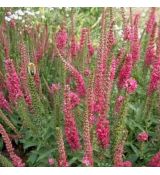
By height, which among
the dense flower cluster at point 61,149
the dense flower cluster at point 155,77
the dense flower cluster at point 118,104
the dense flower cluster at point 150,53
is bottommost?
the dense flower cluster at point 61,149

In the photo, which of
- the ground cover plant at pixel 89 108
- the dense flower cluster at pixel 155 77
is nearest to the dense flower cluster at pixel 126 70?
the ground cover plant at pixel 89 108

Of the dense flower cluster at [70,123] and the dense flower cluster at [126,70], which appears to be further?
the dense flower cluster at [126,70]

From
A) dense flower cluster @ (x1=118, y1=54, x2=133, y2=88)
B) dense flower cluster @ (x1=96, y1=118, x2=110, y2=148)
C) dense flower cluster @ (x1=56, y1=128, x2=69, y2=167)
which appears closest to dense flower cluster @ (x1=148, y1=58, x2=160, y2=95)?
dense flower cluster @ (x1=118, y1=54, x2=133, y2=88)

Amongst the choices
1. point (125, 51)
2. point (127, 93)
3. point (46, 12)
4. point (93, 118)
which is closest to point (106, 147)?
A: point (93, 118)

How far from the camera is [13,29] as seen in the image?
4527 millimetres

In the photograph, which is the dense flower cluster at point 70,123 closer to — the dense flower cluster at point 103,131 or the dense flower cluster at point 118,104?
the dense flower cluster at point 103,131

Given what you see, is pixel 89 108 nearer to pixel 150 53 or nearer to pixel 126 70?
pixel 126 70

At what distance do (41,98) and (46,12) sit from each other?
370 cm

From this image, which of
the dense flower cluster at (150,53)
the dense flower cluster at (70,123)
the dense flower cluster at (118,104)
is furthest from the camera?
the dense flower cluster at (150,53)

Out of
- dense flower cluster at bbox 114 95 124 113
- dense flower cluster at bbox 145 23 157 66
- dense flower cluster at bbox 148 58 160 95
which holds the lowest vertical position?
dense flower cluster at bbox 114 95 124 113

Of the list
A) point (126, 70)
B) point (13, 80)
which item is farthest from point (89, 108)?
point (13, 80)

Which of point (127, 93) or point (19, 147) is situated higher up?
point (127, 93)

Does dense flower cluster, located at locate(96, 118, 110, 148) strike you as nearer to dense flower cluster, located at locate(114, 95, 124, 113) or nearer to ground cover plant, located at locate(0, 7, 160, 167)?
ground cover plant, located at locate(0, 7, 160, 167)
